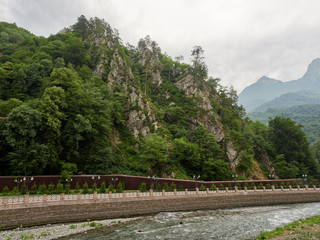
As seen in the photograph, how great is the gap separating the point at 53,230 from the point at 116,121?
32045 millimetres

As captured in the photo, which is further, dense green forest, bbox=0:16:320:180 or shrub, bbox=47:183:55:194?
dense green forest, bbox=0:16:320:180

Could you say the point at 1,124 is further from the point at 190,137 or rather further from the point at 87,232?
the point at 190,137

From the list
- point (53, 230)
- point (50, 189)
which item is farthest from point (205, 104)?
point (53, 230)

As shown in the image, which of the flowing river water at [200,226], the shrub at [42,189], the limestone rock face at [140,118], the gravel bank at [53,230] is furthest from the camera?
the limestone rock face at [140,118]

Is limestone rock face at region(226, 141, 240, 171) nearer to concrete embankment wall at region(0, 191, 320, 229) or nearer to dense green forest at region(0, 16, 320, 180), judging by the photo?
dense green forest at region(0, 16, 320, 180)

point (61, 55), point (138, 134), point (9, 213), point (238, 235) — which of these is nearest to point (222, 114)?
point (138, 134)

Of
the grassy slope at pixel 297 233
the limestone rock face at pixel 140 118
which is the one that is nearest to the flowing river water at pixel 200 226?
the grassy slope at pixel 297 233

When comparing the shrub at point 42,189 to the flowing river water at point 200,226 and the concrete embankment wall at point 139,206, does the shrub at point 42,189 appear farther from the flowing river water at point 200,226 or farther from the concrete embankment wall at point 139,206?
the flowing river water at point 200,226

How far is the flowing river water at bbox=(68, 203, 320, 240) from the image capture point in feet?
59.3

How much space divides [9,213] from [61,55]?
5109 cm

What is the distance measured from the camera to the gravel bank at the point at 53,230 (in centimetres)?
1698

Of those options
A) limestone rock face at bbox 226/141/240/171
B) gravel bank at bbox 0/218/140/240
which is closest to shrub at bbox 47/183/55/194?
gravel bank at bbox 0/218/140/240

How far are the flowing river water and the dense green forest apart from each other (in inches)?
598

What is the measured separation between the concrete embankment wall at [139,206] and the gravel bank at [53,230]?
980 mm
